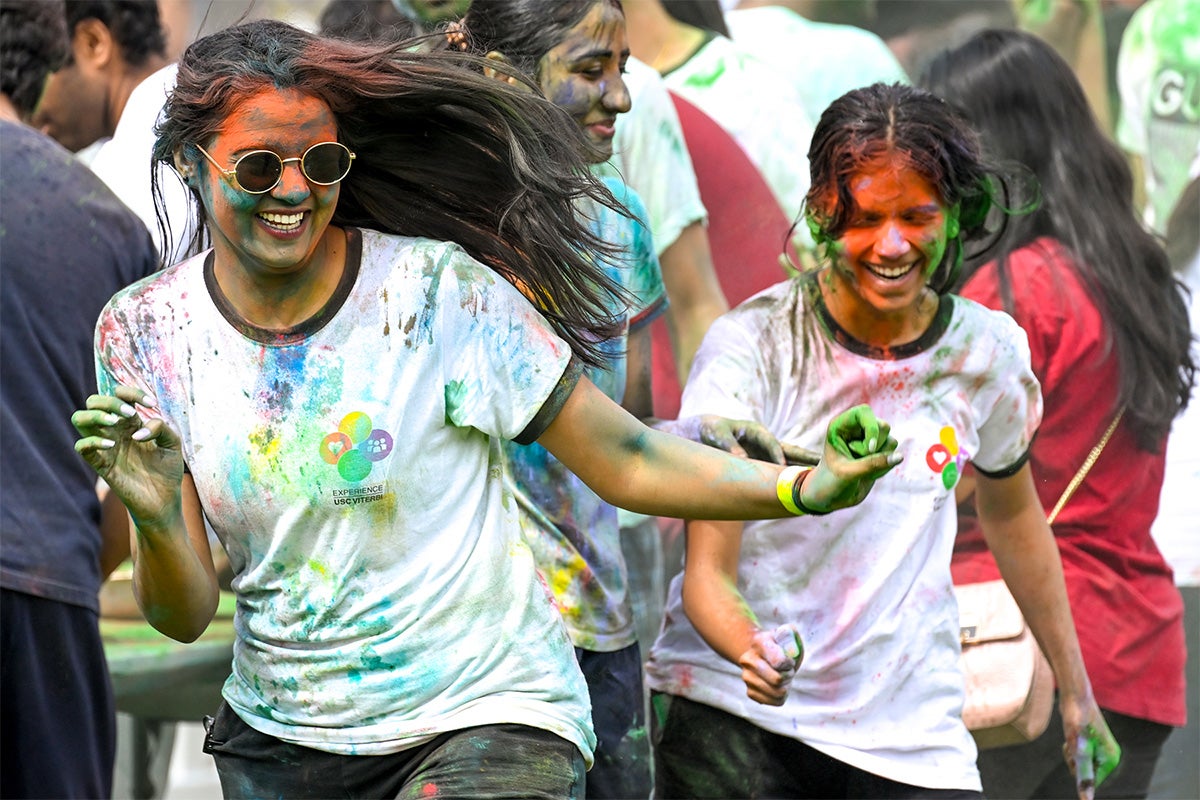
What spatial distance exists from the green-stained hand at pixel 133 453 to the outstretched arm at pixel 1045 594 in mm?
1817

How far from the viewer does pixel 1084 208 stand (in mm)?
4906

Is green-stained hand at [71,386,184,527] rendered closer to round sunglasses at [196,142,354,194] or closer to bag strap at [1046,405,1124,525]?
round sunglasses at [196,142,354,194]

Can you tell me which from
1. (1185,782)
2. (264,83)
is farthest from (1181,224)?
(264,83)

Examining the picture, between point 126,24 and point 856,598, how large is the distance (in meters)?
2.68

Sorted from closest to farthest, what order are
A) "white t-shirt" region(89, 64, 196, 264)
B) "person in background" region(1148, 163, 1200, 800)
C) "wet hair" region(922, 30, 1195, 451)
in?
"white t-shirt" region(89, 64, 196, 264) < "wet hair" region(922, 30, 1195, 451) < "person in background" region(1148, 163, 1200, 800)

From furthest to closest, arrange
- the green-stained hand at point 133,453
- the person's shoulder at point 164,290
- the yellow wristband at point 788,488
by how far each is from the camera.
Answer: the person's shoulder at point 164,290
the yellow wristband at point 788,488
the green-stained hand at point 133,453

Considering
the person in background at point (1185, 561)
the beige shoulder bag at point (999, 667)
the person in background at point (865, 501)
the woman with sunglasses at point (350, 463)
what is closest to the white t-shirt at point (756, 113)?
the person in background at point (1185, 561)

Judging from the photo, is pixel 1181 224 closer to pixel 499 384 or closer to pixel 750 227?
pixel 750 227

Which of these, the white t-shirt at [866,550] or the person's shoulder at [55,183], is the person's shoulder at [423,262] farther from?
the person's shoulder at [55,183]

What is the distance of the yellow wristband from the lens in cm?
268

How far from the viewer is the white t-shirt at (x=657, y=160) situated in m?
4.70

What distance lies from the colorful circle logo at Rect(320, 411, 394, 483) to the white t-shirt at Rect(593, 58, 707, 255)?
82.5 inches

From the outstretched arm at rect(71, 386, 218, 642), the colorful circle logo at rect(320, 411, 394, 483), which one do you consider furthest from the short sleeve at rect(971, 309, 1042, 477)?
the outstretched arm at rect(71, 386, 218, 642)

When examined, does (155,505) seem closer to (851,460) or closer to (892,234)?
(851,460)
